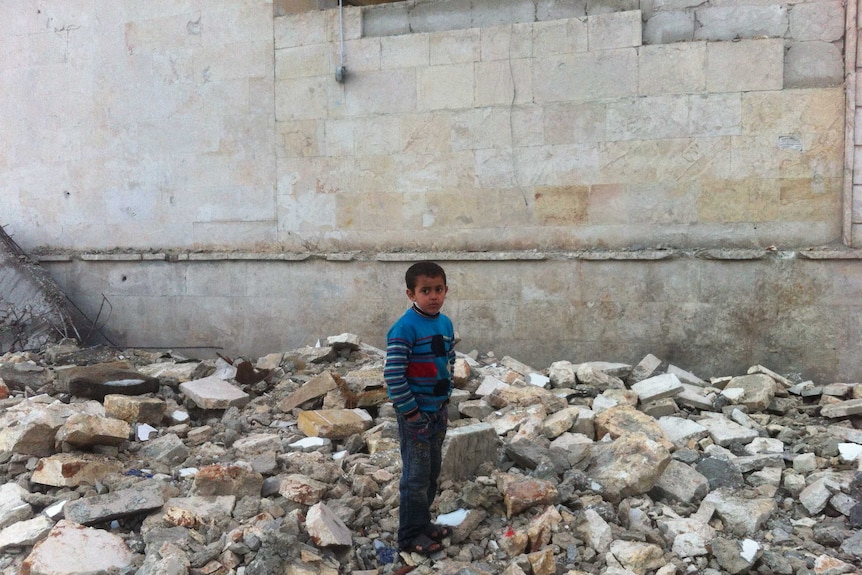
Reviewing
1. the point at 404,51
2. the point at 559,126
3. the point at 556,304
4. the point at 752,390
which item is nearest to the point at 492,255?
the point at 556,304

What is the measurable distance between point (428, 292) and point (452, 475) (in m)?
1.33

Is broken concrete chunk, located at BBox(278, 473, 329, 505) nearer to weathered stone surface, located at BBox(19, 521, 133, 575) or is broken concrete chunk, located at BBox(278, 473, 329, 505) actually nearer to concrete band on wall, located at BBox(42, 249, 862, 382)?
weathered stone surface, located at BBox(19, 521, 133, 575)

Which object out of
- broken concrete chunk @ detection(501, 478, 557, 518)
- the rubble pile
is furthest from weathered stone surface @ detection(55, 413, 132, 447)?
broken concrete chunk @ detection(501, 478, 557, 518)

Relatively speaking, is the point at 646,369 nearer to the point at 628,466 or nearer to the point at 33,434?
the point at 628,466

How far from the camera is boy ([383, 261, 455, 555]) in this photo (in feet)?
9.69

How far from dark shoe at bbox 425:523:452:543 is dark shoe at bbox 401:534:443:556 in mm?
28

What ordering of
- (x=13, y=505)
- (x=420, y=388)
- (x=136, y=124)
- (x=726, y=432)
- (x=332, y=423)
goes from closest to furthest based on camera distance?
(x=420, y=388)
(x=13, y=505)
(x=332, y=423)
(x=726, y=432)
(x=136, y=124)

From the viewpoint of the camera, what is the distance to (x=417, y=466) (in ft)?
10.0

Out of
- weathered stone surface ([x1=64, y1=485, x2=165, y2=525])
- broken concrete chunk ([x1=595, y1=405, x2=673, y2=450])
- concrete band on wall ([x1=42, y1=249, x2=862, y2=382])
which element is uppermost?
concrete band on wall ([x1=42, y1=249, x2=862, y2=382])

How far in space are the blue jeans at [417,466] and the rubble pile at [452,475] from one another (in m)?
0.17

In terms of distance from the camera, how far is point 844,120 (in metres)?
5.83

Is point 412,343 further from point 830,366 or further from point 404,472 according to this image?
point 830,366

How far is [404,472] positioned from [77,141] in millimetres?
7520

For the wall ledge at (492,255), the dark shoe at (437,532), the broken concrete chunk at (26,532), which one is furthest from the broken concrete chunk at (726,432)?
the broken concrete chunk at (26,532)
